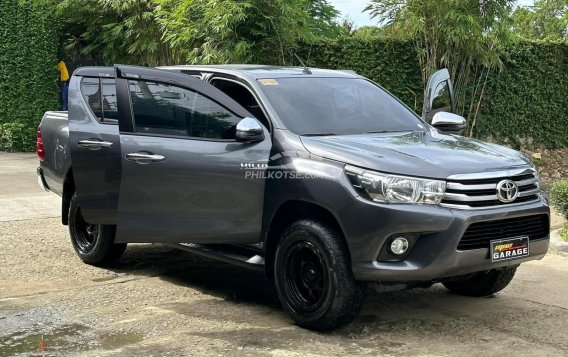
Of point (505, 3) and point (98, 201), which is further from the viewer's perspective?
point (505, 3)

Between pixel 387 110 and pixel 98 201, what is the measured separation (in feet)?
8.04

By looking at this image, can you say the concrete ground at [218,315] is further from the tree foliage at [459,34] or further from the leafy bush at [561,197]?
the tree foliage at [459,34]

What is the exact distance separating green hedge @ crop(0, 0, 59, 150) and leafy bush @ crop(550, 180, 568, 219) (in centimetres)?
1174

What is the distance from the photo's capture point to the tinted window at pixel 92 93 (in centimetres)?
693

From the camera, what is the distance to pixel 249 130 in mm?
5621

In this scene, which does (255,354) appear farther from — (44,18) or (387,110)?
(44,18)

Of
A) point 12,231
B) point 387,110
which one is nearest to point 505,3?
point 387,110

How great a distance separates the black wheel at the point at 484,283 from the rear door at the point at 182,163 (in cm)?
179

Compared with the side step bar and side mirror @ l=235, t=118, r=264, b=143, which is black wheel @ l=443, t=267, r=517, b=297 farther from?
side mirror @ l=235, t=118, r=264, b=143

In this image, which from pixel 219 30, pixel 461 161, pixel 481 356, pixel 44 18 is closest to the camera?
pixel 481 356

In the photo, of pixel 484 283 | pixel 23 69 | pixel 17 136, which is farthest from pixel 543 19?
pixel 484 283

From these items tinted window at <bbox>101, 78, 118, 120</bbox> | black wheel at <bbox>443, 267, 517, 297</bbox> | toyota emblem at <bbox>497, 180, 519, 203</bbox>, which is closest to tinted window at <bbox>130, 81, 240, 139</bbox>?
tinted window at <bbox>101, 78, 118, 120</bbox>

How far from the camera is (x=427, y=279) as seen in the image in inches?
202


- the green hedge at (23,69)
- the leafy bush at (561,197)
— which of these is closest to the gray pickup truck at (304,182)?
the leafy bush at (561,197)
